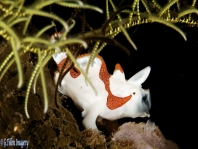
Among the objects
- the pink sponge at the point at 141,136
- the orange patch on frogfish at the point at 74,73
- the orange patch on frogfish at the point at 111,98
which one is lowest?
the pink sponge at the point at 141,136

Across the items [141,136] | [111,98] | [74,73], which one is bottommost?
[141,136]

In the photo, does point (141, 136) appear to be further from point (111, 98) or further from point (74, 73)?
point (74, 73)

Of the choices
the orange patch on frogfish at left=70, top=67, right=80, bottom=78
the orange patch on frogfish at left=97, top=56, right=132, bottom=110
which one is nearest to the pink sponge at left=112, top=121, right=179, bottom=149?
the orange patch on frogfish at left=97, top=56, right=132, bottom=110

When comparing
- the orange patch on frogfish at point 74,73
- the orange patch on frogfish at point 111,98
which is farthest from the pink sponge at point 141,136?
the orange patch on frogfish at point 74,73

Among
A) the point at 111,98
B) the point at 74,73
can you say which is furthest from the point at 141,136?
the point at 74,73

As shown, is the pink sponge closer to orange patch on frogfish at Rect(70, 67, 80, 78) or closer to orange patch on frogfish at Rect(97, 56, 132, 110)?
orange patch on frogfish at Rect(97, 56, 132, 110)

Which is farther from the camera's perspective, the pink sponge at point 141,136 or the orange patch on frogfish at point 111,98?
the orange patch on frogfish at point 111,98

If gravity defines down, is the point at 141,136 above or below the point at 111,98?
below

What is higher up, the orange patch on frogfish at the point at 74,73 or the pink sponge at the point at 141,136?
the orange patch on frogfish at the point at 74,73

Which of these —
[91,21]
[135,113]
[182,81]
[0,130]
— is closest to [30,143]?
[0,130]

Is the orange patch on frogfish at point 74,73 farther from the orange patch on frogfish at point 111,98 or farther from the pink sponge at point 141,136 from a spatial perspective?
the pink sponge at point 141,136

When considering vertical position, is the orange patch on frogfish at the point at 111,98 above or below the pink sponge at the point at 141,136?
above
